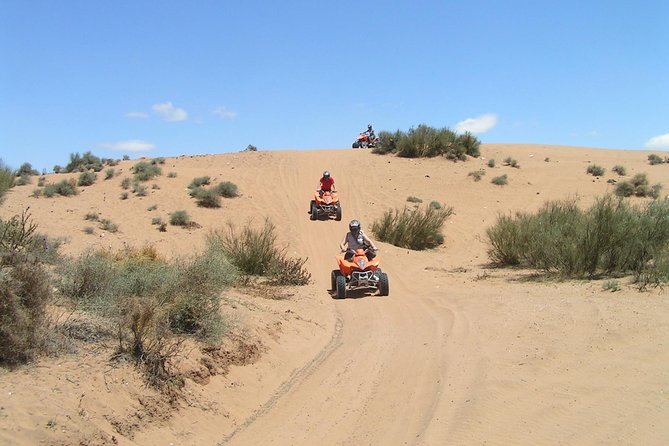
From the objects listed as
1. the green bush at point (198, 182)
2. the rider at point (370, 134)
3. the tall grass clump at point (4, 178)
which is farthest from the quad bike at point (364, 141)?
the tall grass clump at point (4, 178)

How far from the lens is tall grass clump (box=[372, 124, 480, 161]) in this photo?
38844mm

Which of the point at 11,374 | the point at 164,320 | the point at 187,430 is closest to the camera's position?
the point at 11,374

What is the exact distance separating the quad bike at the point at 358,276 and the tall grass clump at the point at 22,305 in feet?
25.0

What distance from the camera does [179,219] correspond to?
23562 mm

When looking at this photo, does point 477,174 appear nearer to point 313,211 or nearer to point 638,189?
point 638,189

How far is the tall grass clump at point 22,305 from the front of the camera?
19.4 feet

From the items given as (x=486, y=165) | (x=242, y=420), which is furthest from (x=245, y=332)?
(x=486, y=165)

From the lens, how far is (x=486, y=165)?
38.0m

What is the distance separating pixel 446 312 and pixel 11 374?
776cm

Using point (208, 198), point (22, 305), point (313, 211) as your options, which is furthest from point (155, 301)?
point (208, 198)

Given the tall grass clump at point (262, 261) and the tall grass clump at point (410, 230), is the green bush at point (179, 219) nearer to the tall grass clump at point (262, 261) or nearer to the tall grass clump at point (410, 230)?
the tall grass clump at point (410, 230)

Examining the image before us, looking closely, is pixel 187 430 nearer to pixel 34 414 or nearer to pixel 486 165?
pixel 34 414

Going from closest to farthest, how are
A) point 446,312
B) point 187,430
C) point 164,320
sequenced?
point 187,430 → point 164,320 → point 446,312

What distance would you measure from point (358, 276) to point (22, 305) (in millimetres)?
8354
